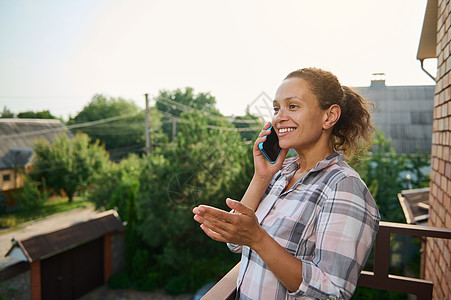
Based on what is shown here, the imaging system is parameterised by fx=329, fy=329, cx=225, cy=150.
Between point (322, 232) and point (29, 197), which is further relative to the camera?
point (29, 197)

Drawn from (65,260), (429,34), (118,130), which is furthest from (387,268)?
(118,130)

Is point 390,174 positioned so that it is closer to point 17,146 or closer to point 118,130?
point 17,146

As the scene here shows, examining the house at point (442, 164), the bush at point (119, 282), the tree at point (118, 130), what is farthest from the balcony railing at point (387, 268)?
the tree at point (118, 130)

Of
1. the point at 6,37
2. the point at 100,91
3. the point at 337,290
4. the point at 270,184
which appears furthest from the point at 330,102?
the point at 100,91

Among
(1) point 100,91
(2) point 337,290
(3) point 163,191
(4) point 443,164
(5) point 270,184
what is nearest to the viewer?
(2) point 337,290

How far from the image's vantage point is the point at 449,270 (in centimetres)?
152

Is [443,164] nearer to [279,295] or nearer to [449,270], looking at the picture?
[449,270]

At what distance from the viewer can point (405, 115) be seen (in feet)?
42.0

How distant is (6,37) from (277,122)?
30.0 meters

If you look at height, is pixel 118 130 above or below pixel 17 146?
above

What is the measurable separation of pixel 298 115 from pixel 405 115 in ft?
44.8

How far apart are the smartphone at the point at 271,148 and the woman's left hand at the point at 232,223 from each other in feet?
1.77

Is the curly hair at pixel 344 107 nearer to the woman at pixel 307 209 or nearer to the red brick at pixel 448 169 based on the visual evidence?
the woman at pixel 307 209

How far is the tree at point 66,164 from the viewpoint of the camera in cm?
1892
